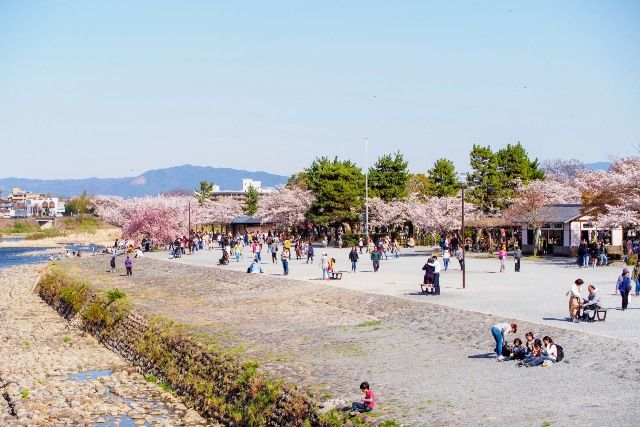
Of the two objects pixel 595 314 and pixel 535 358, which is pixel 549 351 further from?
pixel 595 314

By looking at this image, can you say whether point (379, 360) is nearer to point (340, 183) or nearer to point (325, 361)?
point (325, 361)

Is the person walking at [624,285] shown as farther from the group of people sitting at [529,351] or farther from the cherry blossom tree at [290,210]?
A: the cherry blossom tree at [290,210]

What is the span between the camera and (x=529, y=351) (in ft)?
53.6

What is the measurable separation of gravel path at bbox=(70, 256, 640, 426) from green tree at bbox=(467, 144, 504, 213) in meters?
40.4

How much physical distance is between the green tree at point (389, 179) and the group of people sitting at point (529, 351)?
57455 millimetres

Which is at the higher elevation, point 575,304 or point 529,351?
point 575,304

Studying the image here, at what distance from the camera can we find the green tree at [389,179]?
74.7m

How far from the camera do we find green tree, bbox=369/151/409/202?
74662mm

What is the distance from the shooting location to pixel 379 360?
1755cm

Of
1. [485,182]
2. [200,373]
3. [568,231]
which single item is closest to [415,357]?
[200,373]

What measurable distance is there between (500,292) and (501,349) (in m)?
11.9

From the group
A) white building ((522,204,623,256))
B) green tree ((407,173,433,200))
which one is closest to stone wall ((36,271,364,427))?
white building ((522,204,623,256))

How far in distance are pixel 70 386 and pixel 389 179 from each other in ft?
184

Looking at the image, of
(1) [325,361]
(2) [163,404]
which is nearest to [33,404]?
(2) [163,404]
